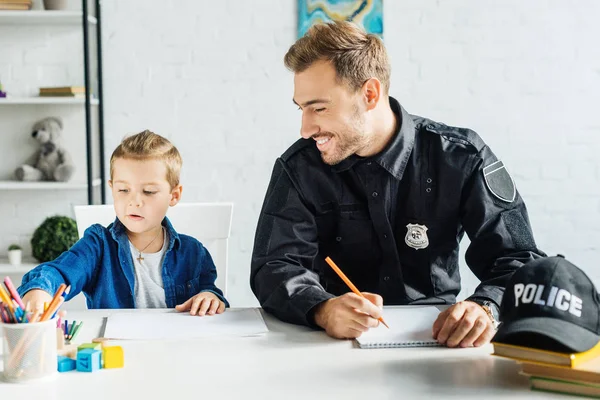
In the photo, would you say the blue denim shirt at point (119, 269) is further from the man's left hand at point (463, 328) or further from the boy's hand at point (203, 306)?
the man's left hand at point (463, 328)

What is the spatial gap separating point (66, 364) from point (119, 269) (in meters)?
0.60

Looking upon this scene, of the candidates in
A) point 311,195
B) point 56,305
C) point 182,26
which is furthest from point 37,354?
point 182,26

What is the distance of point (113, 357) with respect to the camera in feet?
3.88

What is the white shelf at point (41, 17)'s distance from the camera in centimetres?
315

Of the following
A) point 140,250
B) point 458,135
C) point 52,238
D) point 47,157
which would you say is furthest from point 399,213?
point 47,157

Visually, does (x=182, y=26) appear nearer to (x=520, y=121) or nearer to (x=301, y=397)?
(x=520, y=121)

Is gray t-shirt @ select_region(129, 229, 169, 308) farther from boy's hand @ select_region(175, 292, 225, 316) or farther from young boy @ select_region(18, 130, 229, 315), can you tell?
boy's hand @ select_region(175, 292, 225, 316)

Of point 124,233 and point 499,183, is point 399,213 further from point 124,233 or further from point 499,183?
point 124,233

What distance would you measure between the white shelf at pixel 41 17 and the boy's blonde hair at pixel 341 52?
5.63 feet

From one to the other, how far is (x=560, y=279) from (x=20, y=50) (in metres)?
2.84

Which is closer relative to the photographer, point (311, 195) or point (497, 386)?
point (497, 386)

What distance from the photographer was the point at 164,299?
5.76 feet

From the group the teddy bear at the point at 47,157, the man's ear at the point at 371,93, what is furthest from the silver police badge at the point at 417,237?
the teddy bear at the point at 47,157

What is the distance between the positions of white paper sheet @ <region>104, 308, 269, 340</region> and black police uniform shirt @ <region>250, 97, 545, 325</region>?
0.17 m
